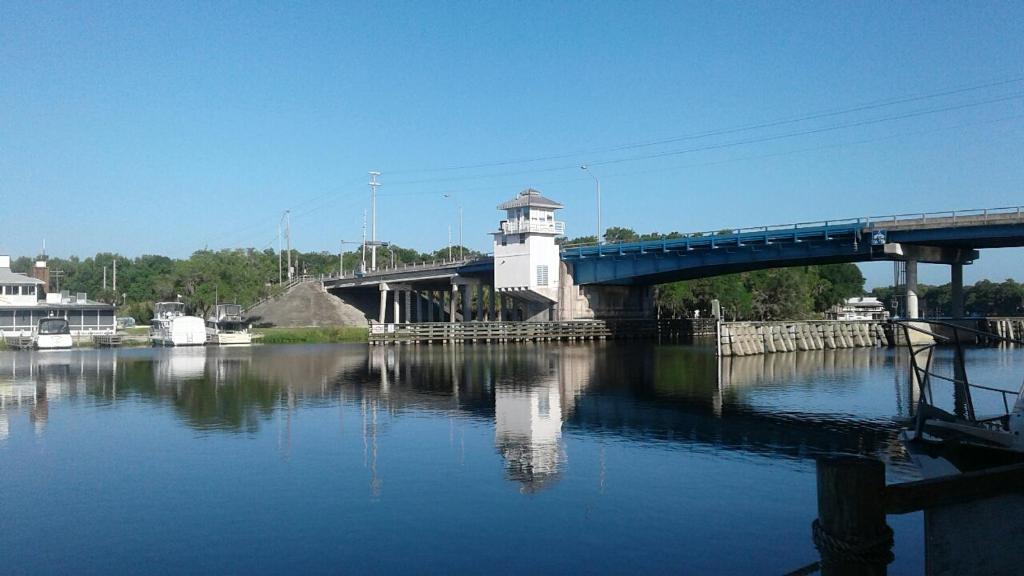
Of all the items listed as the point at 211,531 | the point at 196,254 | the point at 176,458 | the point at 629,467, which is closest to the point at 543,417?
the point at 629,467

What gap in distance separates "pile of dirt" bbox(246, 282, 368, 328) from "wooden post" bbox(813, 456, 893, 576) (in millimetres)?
101665

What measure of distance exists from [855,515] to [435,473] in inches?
533

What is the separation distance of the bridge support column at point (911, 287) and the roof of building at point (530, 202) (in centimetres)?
3212

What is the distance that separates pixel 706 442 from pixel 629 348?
47074mm

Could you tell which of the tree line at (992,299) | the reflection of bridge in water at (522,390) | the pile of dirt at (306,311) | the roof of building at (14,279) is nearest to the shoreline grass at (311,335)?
the pile of dirt at (306,311)

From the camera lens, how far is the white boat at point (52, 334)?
74188 mm

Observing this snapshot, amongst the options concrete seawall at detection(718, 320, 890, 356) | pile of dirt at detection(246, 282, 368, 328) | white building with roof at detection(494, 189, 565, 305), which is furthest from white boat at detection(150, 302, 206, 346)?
concrete seawall at detection(718, 320, 890, 356)

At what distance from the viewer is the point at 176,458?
2214 centimetres

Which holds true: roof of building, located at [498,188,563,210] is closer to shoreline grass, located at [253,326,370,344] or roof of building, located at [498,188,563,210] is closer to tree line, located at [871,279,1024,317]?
shoreline grass, located at [253,326,370,344]

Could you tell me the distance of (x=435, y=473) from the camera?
19.6 metres

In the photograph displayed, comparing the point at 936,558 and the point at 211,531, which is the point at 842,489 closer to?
the point at 936,558

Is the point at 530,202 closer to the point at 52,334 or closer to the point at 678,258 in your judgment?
the point at 678,258

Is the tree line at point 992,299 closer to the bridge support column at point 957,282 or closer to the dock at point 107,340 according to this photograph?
the bridge support column at point 957,282

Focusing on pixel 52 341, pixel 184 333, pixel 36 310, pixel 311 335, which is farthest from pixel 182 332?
pixel 36 310
